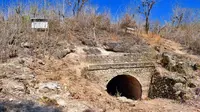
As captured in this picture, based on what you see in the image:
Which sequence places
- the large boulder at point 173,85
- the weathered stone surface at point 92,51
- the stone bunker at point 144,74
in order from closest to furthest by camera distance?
the large boulder at point 173,85 → the stone bunker at point 144,74 → the weathered stone surface at point 92,51

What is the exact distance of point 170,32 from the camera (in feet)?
44.0

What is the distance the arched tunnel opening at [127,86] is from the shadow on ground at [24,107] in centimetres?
498

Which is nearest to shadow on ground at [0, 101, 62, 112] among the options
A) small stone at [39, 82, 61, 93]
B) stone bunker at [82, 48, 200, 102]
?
small stone at [39, 82, 61, 93]

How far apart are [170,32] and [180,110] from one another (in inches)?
327

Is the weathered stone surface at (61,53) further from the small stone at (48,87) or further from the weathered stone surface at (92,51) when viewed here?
the small stone at (48,87)

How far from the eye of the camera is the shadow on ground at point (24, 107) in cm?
425

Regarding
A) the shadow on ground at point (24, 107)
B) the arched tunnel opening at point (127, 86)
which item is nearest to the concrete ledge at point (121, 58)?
the arched tunnel opening at point (127, 86)

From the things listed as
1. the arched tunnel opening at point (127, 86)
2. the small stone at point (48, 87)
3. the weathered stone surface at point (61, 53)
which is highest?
the weathered stone surface at point (61, 53)

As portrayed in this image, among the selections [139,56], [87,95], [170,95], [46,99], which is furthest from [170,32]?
[46,99]

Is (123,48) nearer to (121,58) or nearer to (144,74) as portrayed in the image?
(121,58)

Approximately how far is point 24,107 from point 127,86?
6749 millimetres

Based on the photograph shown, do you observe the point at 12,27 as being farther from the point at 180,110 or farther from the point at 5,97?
the point at 180,110

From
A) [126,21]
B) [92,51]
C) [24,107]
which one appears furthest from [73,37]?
[24,107]

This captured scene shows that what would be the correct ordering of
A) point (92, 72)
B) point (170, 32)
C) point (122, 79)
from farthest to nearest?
point (170, 32) < point (122, 79) < point (92, 72)
